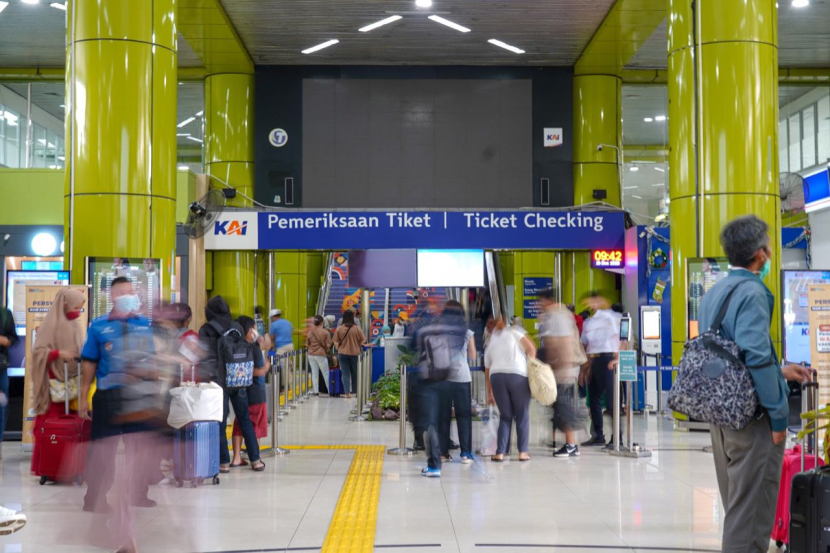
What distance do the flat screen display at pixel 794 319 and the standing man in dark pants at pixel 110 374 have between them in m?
3.99

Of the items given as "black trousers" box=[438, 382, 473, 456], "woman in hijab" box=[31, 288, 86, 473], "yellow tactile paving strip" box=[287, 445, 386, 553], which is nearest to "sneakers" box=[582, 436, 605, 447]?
"black trousers" box=[438, 382, 473, 456]

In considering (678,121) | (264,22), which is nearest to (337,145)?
(264,22)

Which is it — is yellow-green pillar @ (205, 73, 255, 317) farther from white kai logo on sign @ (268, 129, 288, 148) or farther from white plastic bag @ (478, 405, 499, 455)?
white plastic bag @ (478, 405, 499, 455)

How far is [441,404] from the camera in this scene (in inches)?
334

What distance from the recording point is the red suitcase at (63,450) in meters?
7.70

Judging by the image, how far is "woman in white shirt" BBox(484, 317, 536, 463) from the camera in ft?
29.7

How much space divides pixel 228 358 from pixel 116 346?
9.45 ft

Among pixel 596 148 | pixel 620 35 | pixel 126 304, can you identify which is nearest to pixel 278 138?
pixel 596 148

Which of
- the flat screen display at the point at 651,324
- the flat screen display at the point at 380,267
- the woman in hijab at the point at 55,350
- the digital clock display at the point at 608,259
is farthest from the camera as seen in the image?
the flat screen display at the point at 380,267

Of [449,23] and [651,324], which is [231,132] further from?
[651,324]

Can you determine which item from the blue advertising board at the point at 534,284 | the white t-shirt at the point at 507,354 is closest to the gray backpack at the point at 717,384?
the white t-shirt at the point at 507,354

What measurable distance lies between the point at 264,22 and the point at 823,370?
12.2 metres

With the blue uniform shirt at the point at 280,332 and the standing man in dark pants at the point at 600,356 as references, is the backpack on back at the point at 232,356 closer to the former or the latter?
the standing man in dark pants at the point at 600,356

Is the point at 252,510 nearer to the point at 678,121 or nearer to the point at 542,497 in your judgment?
the point at 542,497
